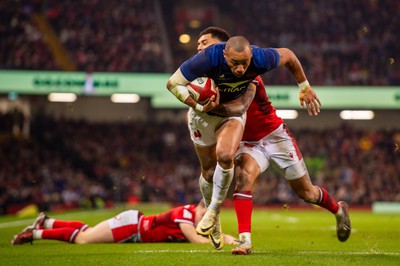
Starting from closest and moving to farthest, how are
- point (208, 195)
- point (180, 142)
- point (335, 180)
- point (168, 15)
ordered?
1. point (208, 195)
2. point (335, 180)
3. point (180, 142)
4. point (168, 15)

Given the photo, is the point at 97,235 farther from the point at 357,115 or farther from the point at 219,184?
the point at 357,115

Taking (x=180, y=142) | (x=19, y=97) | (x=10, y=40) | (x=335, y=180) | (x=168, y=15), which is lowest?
(x=335, y=180)

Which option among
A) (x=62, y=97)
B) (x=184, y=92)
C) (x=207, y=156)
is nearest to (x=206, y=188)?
(x=207, y=156)

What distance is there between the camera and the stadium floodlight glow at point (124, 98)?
2908 centimetres

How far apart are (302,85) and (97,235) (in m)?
3.58

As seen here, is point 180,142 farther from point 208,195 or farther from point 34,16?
point 208,195

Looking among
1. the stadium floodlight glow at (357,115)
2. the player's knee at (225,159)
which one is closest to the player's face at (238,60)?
the player's knee at (225,159)

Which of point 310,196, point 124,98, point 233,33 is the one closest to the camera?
point 310,196

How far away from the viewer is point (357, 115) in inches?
1278

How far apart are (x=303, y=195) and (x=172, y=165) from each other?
73.6 ft

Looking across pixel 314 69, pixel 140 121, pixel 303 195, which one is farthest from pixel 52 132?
pixel 303 195

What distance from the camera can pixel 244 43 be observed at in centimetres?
646

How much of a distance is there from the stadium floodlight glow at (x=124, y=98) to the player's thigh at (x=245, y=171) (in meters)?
21.2

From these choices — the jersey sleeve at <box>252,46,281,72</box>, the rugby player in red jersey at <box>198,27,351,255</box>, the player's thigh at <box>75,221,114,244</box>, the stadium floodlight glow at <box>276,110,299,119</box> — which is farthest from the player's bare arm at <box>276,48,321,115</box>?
the stadium floodlight glow at <box>276,110,299,119</box>
